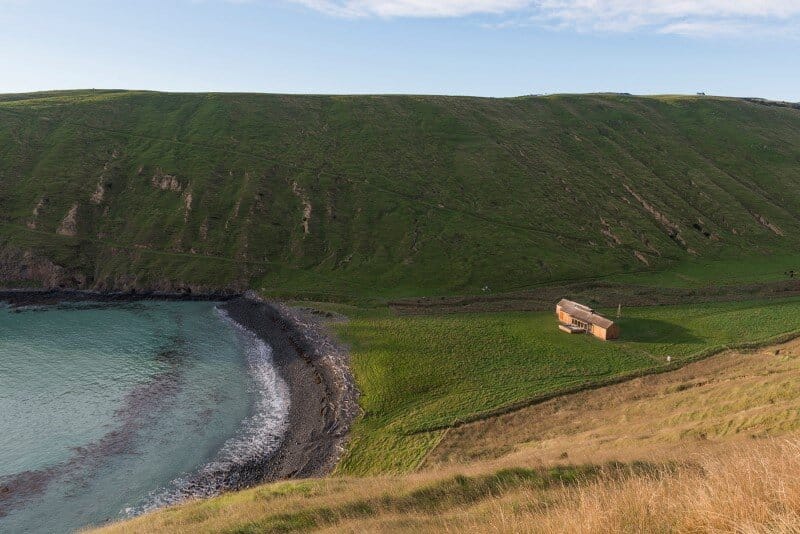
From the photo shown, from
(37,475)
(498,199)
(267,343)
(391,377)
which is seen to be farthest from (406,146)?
(37,475)

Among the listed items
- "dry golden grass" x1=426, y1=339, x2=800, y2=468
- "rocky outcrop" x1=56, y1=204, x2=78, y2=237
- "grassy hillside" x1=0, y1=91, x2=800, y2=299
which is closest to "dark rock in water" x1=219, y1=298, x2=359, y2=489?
"grassy hillside" x1=0, y1=91, x2=800, y2=299

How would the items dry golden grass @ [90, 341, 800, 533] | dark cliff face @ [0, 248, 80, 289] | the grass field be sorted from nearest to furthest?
dry golden grass @ [90, 341, 800, 533]
the grass field
dark cliff face @ [0, 248, 80, 289]

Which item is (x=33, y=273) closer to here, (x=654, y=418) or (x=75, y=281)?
(x=75, y=281)

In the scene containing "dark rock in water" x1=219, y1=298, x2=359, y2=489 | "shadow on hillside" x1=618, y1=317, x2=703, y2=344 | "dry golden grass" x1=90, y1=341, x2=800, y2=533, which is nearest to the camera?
"dry golden grass" x1=90, y1=341, x2=800, y2=533

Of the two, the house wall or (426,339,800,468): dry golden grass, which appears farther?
the house wall

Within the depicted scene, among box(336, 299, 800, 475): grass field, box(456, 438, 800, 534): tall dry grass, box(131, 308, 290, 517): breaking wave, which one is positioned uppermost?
box(456, 438, 800, 534): tall dry grass

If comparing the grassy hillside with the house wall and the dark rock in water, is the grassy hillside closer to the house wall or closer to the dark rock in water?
the dark rock in water
